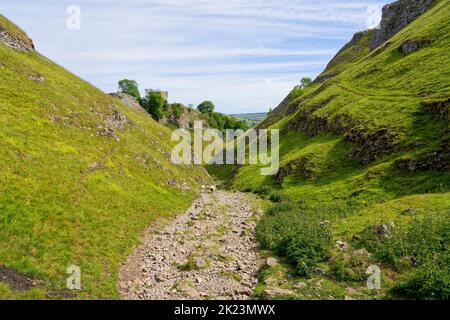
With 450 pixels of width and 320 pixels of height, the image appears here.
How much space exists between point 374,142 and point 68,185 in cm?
4615

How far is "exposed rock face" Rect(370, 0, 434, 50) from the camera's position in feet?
419

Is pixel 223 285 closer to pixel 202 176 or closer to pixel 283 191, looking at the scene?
pixel 283 191

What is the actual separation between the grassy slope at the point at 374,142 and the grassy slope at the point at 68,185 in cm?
1925

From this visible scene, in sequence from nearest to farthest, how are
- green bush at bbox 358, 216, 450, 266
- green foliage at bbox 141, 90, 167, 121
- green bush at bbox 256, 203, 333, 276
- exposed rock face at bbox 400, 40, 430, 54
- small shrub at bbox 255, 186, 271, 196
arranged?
green bush at bbox 358, 216, 450, 266, green bush at bbox 256, 203, 333, 276, small shrub at bbox 255, 186, 271, 196, exposed rock face at bbox 400, 40, 430, 54, green foliage at bbox 141, 90, 167, 121

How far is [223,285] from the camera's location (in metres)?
24.7

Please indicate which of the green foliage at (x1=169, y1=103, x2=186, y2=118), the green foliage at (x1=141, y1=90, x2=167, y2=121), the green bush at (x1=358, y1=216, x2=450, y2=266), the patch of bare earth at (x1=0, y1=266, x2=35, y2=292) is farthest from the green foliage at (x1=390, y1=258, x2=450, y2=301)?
the green foliage at (x1=169, y1=103, x2=186, y2=118)

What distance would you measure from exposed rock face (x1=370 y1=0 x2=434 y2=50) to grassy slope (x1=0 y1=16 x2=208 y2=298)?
110753 mm

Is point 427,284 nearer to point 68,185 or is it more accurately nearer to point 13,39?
point 68,185

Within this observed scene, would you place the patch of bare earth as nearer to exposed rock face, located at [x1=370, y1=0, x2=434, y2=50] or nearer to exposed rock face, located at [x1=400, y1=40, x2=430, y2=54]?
exposed rock face, located at [x1=400, y1=40, x2=430, y2=54]

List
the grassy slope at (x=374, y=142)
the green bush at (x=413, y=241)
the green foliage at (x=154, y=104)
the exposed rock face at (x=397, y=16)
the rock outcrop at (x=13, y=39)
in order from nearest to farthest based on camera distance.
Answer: the green bush at (x=413, y=241) < the grassy slope at (x=374, y=142) < the rock outcrop at (x=13, y=39) < the exposed rock face at (x=397, y=16) < the green foliage at (x=154, y=104)

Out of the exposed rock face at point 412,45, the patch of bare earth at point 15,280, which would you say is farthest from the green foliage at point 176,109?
the patch of bare earth at point 15,280

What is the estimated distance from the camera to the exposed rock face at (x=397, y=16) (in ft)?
419

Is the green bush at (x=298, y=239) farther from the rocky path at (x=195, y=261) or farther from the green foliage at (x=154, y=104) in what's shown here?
the green foliage at (x=154, y=104)
